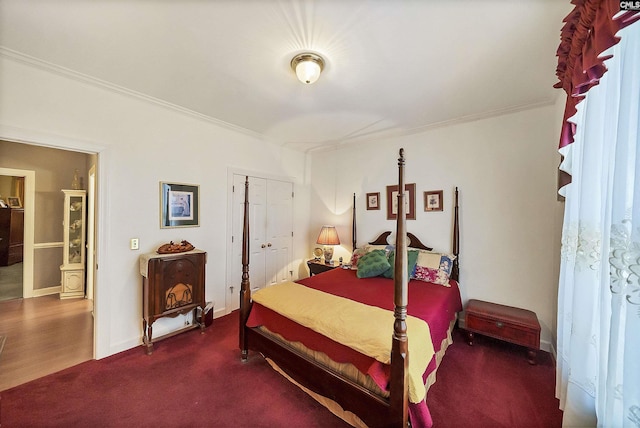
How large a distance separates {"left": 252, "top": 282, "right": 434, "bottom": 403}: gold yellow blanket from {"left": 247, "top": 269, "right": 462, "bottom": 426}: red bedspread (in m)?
0.07

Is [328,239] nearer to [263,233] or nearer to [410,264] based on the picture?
[263,233]

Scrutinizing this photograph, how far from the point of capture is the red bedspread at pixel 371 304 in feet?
5.03

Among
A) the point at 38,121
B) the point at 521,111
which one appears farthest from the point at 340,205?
the point at 38,121

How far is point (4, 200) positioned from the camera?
4.23 metres

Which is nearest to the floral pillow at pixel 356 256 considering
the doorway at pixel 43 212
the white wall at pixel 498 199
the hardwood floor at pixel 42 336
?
the white wall at pixel 498 199

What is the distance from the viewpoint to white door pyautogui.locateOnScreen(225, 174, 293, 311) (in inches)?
136

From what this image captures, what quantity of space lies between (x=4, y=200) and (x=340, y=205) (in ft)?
20.1

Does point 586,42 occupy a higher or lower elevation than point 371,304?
higher

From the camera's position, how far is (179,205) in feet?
9.33

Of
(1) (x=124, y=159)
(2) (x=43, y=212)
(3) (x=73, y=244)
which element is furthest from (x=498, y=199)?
(2) (x=43, y=212)

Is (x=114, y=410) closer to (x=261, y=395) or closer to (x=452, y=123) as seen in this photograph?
(x=261, y=395)

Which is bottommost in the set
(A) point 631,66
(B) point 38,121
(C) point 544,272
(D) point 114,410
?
(D) point 114,410

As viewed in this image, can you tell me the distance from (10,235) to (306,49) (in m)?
6.67

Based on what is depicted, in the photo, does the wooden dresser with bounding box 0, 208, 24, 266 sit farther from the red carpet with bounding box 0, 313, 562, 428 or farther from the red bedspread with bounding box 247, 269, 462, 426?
the red bedspread with bounding box 247, 269, 462, 426
